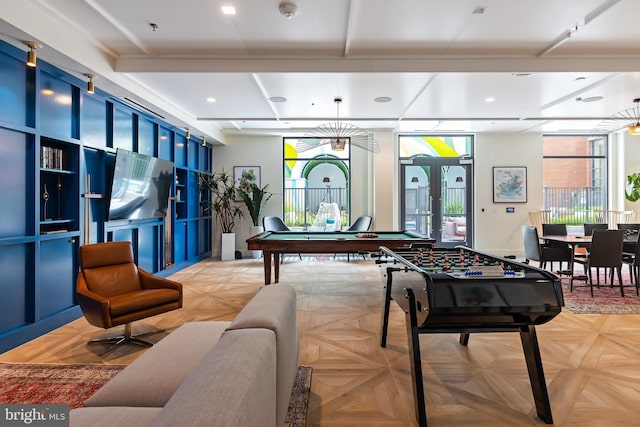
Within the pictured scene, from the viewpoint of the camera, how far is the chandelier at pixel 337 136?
562 cm

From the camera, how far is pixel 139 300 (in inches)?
117

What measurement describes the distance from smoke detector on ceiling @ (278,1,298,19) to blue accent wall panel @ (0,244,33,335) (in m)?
3.39

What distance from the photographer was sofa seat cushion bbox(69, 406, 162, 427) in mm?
1268

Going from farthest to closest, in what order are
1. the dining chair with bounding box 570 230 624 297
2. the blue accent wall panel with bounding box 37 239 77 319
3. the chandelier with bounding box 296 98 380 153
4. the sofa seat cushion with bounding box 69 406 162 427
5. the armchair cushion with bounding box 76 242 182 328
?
the chandelier with bounding box 296 98 380 153 → the dining chair with bounding box 570 230 624 297 → the blue accent wall panel with bounding box 37 239 77 319 → the armchair cushion with bounding box 76 242 182 328 → the sofa seat cushion with bounding box 69 406 162 427

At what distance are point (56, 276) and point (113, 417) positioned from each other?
324 cm

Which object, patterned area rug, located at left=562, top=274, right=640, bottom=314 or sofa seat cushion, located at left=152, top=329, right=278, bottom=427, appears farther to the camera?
Answer: patterned area rug, located at left=562, top=274, right=640, bottom=314

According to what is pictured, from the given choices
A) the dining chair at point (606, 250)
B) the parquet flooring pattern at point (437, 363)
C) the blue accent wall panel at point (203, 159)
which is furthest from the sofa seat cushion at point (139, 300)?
the dining chair at point (606, 250)

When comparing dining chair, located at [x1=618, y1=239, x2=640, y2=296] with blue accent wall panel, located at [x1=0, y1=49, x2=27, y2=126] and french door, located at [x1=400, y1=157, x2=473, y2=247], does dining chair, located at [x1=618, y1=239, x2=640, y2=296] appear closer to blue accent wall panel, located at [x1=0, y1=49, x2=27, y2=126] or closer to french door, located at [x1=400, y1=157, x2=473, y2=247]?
french door, located at [x1=400, y1=157, x2=473, y2=247]

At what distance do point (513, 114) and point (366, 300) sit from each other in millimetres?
4899

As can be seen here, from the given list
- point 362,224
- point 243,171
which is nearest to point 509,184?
point 362,224

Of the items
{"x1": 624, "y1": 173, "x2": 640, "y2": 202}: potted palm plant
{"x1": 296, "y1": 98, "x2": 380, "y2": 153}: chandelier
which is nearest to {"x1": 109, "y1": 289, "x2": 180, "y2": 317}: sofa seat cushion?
{"x1": 296, "y1": 98, "x2": 380, "y2": 153}: chandelier

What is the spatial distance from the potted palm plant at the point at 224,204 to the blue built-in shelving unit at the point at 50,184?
2363 millimetres

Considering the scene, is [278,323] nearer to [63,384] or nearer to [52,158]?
[63,384]

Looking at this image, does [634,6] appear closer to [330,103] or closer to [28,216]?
[330,103]
